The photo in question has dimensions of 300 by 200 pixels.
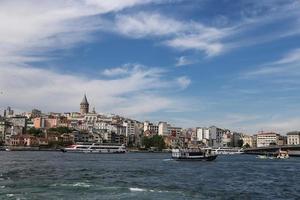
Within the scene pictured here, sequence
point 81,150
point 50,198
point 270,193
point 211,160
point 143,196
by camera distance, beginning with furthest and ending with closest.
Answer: point 81,150
point 211,160
point 270,193
point 143,196
point 50,198

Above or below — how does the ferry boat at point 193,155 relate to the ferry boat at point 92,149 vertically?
below

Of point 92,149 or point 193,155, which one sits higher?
point 92,149

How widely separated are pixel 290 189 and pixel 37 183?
2286 centimetres

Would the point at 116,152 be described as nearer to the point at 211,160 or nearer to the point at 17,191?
the point at 211,160

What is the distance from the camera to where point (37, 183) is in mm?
42875

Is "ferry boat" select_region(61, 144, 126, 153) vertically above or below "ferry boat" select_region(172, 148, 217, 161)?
above

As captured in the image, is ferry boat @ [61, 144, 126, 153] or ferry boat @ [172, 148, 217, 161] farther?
ferry boat @ [61, 144, 126, 153]

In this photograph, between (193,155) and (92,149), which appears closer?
(193,155)

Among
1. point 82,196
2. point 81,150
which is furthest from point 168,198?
point 81,150

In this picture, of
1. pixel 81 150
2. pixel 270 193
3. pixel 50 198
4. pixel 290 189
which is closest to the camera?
pixel 50 198

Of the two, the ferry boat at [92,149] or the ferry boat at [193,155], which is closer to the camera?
the ferry boat at [193,155]

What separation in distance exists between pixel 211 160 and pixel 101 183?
62596 mm

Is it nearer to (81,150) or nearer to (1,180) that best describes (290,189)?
(1,180)

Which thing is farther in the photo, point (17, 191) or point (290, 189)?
point (290, 189)
